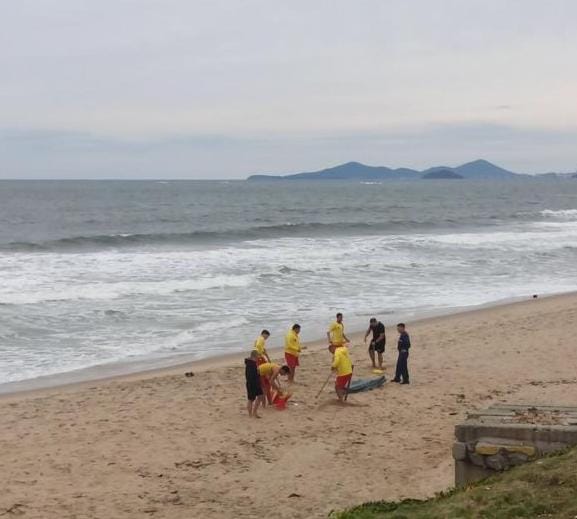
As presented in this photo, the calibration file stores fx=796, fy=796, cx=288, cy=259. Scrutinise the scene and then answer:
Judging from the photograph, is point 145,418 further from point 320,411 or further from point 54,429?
point 320,411

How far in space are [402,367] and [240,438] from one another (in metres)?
3.85

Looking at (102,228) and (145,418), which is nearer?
(145,418)

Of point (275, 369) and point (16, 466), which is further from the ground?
Answer: point (275, 369)

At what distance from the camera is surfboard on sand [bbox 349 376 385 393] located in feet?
43.9

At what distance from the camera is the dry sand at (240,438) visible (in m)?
9.16

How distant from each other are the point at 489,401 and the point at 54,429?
22.2ft

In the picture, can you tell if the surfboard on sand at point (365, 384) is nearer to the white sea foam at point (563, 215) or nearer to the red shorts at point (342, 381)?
the red shorts at point (342, 381)

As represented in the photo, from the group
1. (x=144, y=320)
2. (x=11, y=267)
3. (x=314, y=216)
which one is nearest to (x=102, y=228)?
(x=314, y=216)

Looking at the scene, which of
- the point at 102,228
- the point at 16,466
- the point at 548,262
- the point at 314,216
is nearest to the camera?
the point at 16,466

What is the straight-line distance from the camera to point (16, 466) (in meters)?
10.3

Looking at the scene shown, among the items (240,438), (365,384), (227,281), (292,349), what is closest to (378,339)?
(365,384)

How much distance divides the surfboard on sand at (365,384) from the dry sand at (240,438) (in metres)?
0.22

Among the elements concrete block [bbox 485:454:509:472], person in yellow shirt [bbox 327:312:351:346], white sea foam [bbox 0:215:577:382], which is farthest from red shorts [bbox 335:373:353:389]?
white sea foam [bbox 0:215:577:382]

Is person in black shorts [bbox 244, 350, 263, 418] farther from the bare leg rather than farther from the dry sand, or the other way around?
the dry sand
